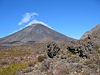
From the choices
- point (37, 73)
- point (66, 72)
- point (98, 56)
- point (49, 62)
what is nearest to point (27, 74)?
point (37, 73)

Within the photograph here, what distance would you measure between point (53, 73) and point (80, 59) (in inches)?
99.1

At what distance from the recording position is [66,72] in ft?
39.4

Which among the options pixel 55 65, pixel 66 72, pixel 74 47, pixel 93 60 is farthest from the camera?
pixel 74 47

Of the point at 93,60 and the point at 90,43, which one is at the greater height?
the point at 90,43

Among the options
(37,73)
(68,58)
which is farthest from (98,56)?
(37,73)

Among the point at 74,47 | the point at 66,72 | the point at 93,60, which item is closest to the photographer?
the point at 66,72

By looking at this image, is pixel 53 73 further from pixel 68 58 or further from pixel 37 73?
pixel 68 58

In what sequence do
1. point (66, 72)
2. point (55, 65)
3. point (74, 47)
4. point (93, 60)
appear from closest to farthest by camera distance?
point (66, 72), point (55, 65), point (93, 60), point (74, 47)

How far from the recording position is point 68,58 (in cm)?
1422

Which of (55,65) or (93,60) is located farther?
(93,60)

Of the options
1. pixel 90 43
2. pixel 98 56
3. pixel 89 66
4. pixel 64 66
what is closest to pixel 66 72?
pixel 64 66

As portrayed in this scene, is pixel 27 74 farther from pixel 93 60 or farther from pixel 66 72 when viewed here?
pixel 93 60

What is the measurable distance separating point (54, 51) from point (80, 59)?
212 centimetres

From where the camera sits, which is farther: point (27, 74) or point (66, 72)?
point (27, 74)
